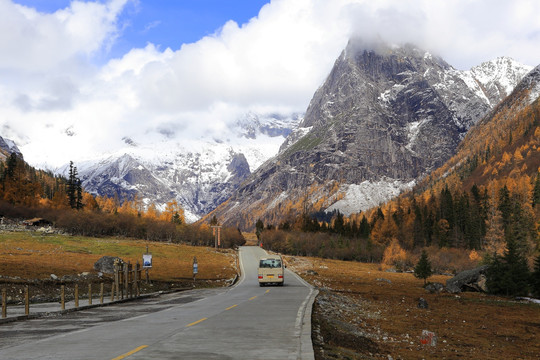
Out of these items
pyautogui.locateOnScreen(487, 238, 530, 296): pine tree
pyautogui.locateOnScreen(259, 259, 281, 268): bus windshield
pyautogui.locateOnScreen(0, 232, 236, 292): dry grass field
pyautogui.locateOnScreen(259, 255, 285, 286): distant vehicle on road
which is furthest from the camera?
pyautogui.locateOnScreen(0, 232, 236, 292): dry grass field

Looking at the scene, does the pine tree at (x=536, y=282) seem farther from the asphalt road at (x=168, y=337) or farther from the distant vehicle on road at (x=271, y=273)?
the asphalt road at (x=168, y=337)

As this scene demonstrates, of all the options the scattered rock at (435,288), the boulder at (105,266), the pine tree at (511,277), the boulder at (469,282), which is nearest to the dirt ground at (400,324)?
the boulder at (105,266)

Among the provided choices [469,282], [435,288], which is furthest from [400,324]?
[469,282]

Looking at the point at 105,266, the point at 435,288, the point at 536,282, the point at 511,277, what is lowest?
the point at 435,288

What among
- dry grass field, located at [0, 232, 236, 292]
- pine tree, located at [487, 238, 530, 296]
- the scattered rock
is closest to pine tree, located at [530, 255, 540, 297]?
pine tree, located at [487, 238, 530, 296]

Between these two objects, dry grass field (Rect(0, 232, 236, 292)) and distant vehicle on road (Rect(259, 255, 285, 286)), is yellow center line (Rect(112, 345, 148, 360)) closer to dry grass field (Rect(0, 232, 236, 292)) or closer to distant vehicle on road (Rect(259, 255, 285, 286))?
distant vehicle on road (Rect(259, 255, 285, 286))

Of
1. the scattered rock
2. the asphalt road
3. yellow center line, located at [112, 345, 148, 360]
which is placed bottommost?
the scattered rock

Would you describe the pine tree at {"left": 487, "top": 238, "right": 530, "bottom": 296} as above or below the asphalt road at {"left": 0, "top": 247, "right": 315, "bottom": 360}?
below

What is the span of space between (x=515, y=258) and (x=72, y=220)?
109m

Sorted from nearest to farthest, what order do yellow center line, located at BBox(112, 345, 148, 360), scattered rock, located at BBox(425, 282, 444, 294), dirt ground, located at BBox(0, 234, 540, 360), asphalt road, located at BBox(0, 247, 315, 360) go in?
yellow center line, located at BBox(112, 345, 148, 360), asphalt road, located at BBox(0, 247, 315, 360), dirt ground, located at BBox(0, 234, 540, 360), scattered rock, located at BBox(425, 282, 444, 294)

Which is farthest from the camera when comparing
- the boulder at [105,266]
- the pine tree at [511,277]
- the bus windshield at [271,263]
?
the boulder at [105,266]

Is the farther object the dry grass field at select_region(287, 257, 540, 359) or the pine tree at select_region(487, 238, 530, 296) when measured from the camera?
the pine tree at select_region(487, 238, 530, 296)

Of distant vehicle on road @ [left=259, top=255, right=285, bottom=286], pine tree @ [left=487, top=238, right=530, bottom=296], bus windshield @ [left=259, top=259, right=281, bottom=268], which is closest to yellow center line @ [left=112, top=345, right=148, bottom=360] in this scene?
distant vehicle on road @ [left=259, top=255, right=285, bottom=286]

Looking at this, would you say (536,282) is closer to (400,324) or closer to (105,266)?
(400,324)
